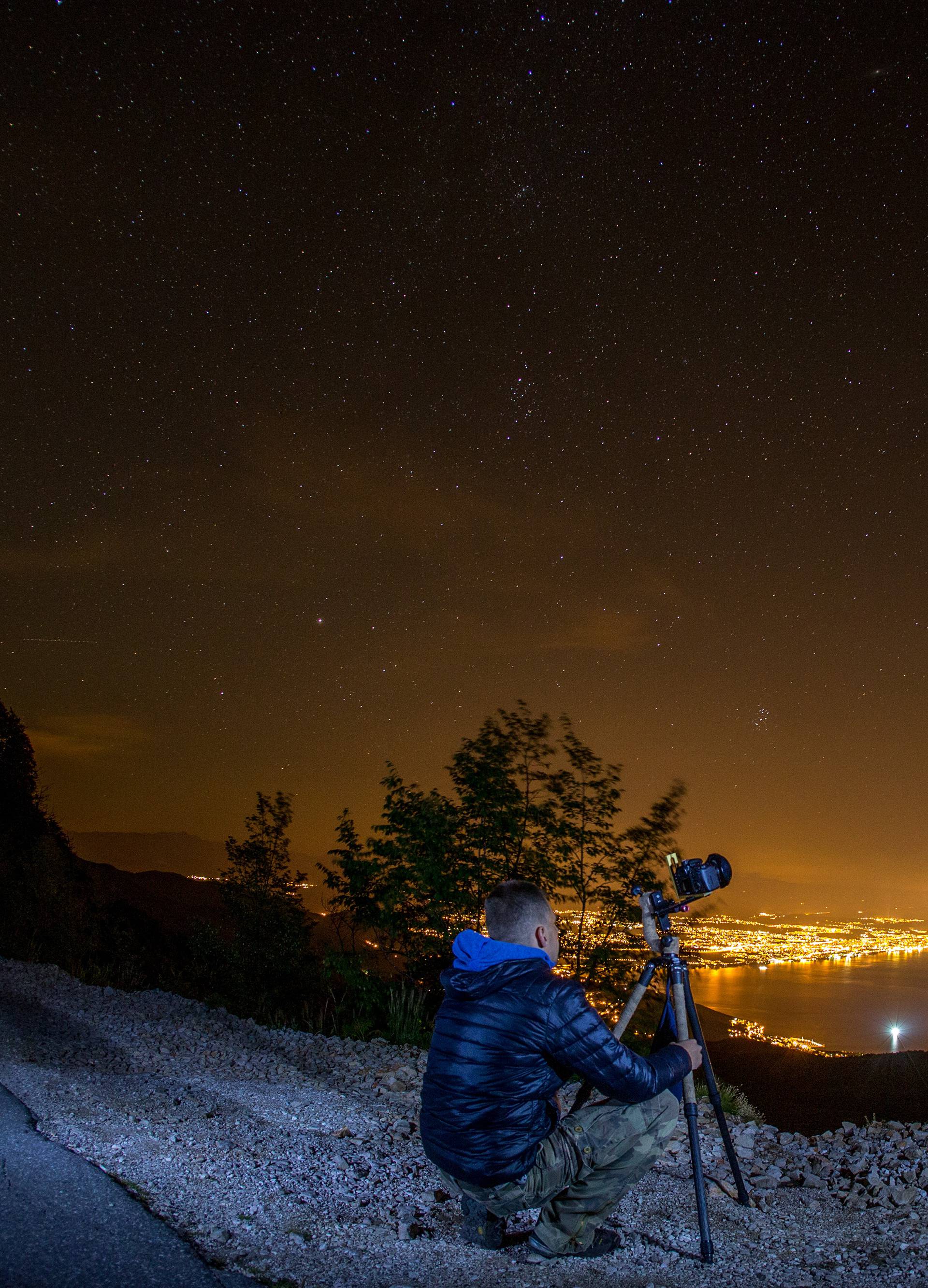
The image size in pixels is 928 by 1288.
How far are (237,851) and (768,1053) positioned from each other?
10.8m

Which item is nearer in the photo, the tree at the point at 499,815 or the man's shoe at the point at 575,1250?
the man's shoe at the point at 575,1250

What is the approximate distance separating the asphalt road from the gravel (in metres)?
0.11

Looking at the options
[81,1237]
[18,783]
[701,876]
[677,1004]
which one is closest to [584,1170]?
[677,1004]

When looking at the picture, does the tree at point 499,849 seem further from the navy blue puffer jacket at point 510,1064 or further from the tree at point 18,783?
the tree at point 18,783

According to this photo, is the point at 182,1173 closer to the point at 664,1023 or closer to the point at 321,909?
the point at 664,1023

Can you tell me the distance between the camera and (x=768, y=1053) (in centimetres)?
1595

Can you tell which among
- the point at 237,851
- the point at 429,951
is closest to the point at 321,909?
the point at 429,951

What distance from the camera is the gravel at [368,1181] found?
3.19m

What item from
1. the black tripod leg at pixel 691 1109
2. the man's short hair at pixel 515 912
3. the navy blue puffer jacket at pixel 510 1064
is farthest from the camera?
the black tripod leg at pixel 691 1109

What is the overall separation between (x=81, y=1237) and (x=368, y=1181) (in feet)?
4.46

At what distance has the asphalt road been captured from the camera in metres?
2.82

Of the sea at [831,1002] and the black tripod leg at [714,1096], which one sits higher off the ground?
the black tripod leg at [714,1096]

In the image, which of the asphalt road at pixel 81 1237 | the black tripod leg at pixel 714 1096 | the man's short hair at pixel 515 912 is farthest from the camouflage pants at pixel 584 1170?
the asphalt road at pixel 81 1237

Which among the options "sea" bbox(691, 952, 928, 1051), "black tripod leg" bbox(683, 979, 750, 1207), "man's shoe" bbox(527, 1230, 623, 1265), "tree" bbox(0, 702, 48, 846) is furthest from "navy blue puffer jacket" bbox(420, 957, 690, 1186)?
"tree" bbox(0, 702, 48, 846)
